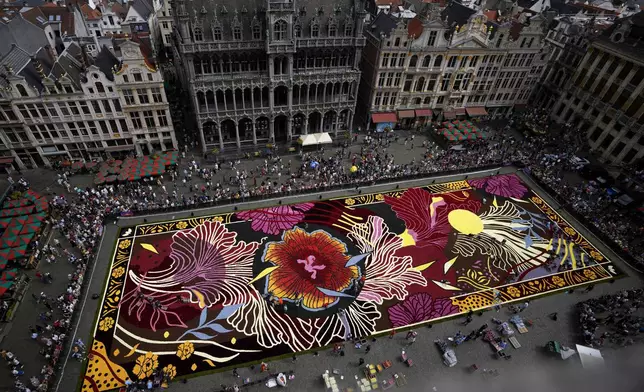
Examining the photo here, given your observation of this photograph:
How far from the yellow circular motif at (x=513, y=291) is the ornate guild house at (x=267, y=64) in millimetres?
42446

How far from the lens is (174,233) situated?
49156mm

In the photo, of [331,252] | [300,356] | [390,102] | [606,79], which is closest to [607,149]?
[606,79]

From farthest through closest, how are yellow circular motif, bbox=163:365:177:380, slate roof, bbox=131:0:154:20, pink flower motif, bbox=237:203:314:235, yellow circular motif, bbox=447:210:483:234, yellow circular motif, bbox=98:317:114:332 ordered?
1. slate roof, bbox=131:0:154:20
2. yellow circular motif, bbox=447:210:483:234
3. pink flower motif, bbox=237:203:314:235
4. yellow circular motif, bbox=98:317:114:332
5. yellow circular motif, bbox=163:365:177:380

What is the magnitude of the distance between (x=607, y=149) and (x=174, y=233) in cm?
8263

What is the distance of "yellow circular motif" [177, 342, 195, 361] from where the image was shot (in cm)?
3634

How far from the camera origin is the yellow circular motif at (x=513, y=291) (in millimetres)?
44844

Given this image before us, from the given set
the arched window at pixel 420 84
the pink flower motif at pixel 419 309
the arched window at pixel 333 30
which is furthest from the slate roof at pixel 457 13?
the pink flower motif at pixel 419 309

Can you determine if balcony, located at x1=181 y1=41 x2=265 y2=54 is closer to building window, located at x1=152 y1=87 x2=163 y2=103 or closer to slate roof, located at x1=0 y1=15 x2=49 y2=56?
building window, located at x1=152 y1=87 x2=163 y2=103

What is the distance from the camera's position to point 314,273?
45.8 meters

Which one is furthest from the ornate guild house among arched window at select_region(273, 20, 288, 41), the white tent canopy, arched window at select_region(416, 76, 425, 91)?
arched window at select_region(416, 76, 425, 91)

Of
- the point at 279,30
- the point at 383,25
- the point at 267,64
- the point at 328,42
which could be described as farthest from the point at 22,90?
the point at 383,25

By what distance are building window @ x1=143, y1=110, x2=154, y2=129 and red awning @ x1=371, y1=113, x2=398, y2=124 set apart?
42653mm

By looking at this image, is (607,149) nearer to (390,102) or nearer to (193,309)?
(390,102)

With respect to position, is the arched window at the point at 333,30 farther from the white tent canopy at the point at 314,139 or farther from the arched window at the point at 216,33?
the arched window at the point at 216,33
